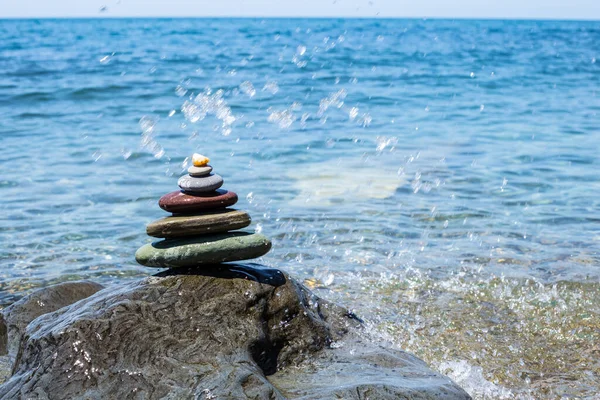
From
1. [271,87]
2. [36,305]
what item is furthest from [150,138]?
[36,305]

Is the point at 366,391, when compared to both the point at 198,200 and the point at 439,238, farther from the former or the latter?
the point at 439,238

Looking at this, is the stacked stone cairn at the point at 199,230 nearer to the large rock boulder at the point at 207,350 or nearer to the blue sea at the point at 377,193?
the large rock boulder at the point at 207,350

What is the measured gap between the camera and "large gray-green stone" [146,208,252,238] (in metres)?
4.05

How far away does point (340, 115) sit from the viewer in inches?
680

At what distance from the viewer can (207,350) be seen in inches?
145

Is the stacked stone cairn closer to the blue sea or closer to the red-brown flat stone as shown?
the red-brown flat stone

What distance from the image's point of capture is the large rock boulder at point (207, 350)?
136 inches

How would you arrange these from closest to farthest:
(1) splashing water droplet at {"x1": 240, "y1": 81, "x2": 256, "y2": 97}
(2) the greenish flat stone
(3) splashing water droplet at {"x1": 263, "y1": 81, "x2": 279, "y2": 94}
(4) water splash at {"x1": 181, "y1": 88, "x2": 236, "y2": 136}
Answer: (2) the greenish flat stone, (4) water splash at {"x1": 181, "y1": 88, "x2": 236, "y2": 136}, (1) splashing water droplet at {"x1": 240, "y1": 81, "x2": 256, "y2": 97}, (3) splashing water droplet at {"x1": 263, "y1": 81, "x2": 279, "y2": 94}

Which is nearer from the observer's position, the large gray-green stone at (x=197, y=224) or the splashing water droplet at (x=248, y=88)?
the large gray-green stone at (x=197, y=224)

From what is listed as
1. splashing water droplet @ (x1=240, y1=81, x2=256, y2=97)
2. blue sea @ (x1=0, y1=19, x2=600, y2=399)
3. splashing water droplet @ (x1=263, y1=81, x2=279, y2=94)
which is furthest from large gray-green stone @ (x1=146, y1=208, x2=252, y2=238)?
splashing water droplet @ (x1=263, y1=81, x2=279, y2=94)

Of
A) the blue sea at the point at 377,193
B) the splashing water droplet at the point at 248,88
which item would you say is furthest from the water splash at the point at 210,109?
the splashing water droplet at the point at 248,88

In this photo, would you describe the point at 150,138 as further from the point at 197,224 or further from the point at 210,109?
the point at 197,224

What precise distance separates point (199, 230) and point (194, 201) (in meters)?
0.16

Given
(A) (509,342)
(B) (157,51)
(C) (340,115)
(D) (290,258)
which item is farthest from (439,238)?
(B) (157,51)
